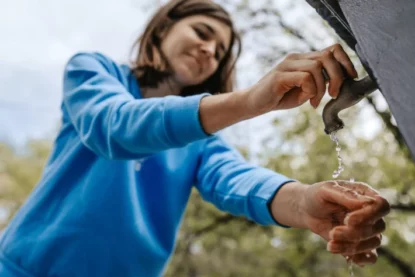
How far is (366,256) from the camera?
2.99 feet

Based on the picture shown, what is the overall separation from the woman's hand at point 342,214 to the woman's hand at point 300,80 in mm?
164

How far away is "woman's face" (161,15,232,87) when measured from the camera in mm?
1704

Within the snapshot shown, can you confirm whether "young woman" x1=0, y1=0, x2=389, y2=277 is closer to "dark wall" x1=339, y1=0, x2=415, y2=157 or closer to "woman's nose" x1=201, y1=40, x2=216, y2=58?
"woman's nose" x1=201, y1=40, x2=216, y2=58

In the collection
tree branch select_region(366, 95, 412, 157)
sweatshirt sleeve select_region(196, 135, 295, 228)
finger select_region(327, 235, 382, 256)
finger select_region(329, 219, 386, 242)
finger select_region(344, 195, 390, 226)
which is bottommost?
tree branch select_region(366, 95, 412, 157)

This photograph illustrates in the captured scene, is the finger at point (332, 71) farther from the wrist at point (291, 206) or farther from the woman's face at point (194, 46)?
the woman's face at point (194, 46)

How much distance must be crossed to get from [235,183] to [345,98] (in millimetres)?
703

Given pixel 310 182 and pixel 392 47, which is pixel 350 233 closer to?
pixel 392 47

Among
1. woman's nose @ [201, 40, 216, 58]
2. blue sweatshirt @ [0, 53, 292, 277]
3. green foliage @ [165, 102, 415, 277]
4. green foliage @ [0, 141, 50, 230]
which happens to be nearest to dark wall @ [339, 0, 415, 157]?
blue sweatshirt @ [0, 53, 292, 277]

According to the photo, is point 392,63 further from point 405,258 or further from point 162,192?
point 405,258

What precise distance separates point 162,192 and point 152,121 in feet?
2.11

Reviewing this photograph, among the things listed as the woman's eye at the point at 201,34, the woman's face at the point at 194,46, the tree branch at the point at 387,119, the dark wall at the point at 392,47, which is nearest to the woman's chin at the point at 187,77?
the woman's face at the point at 194,46

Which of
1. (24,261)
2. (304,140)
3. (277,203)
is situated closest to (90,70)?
(24,261)

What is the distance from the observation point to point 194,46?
5.56 feet

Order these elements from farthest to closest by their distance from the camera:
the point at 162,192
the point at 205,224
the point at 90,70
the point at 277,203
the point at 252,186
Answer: the point at 205,224 → the point at 162,192 → the point at 90,70 → the point at 252,186 → the point at 277,203
